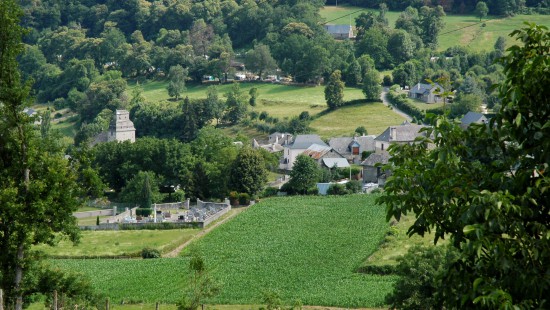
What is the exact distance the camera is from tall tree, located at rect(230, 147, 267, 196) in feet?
202

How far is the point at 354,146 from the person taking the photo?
73.3m

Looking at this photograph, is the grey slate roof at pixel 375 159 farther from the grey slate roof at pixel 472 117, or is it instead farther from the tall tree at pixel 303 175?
the grey slate roof at pixel 472 117

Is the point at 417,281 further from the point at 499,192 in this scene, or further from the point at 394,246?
the point at 499,192

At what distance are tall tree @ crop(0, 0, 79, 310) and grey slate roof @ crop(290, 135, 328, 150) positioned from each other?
53997 mm

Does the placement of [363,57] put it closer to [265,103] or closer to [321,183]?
[265,103]

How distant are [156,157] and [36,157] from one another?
47.1 metres

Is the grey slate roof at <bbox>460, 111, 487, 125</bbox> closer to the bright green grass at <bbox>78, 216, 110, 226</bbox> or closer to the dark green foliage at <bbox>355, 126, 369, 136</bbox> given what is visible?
the dark green foliage at <bbox>355, 126, 369, 136</bbox>

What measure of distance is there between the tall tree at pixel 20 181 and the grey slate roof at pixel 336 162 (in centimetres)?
4942

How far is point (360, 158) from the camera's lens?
72.2 meters

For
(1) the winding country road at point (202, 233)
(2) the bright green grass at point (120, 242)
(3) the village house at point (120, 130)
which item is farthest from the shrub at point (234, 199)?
(3) the village house at point (120, 130)

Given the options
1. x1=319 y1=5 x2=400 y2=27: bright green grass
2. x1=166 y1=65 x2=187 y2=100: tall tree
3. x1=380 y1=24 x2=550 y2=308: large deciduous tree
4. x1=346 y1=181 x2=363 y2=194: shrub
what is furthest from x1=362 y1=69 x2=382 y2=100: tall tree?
x1=380 y1=24 x2=550 y2=308: large deciduous tree

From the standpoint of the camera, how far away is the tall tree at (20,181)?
62.1ft

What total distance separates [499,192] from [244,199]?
51.3 m

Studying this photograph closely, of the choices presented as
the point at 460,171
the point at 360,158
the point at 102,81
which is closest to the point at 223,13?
the point at 102,81
